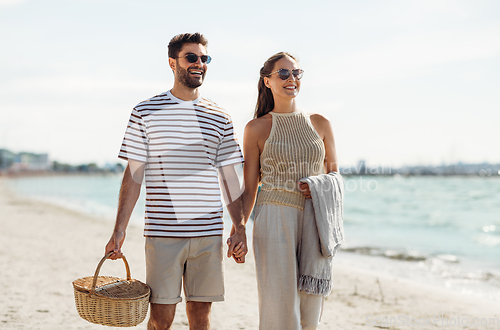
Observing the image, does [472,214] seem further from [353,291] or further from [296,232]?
[296,232]

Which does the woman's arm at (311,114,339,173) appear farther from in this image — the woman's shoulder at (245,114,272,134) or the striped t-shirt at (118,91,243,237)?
the striped t-shirt at (118,91,243,237)

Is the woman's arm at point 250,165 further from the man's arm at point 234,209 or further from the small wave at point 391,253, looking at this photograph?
the small wave at point 391,253

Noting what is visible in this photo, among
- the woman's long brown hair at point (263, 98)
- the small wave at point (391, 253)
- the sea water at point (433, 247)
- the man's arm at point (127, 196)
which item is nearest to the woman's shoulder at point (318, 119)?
the woman's long brown hair at point (263, 98)

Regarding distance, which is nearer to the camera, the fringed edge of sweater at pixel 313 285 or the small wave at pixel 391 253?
the fringed edge of sweater at pixel 313 285

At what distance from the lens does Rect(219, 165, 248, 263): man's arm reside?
305 centimetres

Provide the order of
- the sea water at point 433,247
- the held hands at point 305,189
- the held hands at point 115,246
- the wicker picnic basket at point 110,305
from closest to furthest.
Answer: the wicker picnic basket at point 110,305
the held hands at point 115,246
the held hands at point 305,189
the sea water at point 433,247

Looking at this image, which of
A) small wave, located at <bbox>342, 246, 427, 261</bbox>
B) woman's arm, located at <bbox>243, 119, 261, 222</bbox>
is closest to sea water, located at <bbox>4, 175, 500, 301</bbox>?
small wave, located at <bbox>342, 246, 427, 261</bbox>

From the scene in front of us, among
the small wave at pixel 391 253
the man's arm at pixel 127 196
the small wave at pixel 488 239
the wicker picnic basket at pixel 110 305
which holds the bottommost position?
the small wave at pixel 488 239

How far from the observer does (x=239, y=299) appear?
586cm

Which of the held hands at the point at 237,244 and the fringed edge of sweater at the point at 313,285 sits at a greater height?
the held hands at the point at 237,244

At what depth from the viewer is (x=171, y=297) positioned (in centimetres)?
290

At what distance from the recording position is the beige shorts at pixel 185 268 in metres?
2.90

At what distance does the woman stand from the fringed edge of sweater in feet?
0.16

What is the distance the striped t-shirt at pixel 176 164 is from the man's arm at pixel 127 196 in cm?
5
